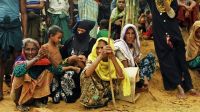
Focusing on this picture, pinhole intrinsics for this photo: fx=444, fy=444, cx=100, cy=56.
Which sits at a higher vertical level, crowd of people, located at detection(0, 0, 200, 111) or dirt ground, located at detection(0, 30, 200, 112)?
crowd of people, located at detection(0, 0, 200, 111)

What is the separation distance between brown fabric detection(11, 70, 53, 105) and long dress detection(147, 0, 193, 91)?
1.95m

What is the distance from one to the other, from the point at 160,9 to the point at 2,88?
2854mm

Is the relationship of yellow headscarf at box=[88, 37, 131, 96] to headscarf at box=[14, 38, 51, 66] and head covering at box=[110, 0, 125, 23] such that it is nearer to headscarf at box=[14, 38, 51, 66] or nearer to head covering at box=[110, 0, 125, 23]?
headscarf at box=[14, 38, 51, 66]

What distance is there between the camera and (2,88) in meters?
7.14

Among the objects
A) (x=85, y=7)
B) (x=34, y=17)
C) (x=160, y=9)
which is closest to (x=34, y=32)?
(x=34, y=17)

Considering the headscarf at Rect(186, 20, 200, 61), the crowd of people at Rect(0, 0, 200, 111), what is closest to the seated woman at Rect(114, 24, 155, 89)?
the crowd of people at Rect(0, 0, 200, 111)

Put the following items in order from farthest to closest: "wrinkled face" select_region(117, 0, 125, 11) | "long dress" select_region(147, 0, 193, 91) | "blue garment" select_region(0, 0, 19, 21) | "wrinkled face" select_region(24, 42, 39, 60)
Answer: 1. "wrinkled face" select_region(117, 0, 125, 11)
2. "long dress" select_region(147, 0, 193, 91)
3. "blue garment" select_region(0, 0, 19, 21)
4. "wrinkled face" select_region(24, 42, 39, 60)

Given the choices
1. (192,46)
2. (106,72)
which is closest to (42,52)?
(106,72)

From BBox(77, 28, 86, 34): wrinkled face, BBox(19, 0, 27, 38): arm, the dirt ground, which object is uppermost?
BBox(19, 0, 27, 38): arm

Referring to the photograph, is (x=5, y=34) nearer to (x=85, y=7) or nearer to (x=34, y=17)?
(x=34, y=17)

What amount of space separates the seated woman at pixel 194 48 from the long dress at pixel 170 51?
0.59m

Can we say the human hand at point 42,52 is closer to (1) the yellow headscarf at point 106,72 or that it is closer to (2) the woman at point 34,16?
(1) the yellow headscarf at point 106,72

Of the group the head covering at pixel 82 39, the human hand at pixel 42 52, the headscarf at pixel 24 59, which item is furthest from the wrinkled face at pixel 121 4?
the human hand at pixel 42 52

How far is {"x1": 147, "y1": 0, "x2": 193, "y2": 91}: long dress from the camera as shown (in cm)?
725
